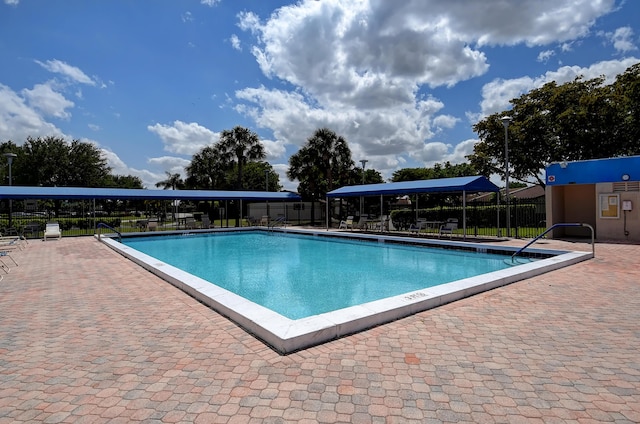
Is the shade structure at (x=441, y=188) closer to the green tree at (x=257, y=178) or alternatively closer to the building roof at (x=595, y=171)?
the building roof at (x=595, y=171)

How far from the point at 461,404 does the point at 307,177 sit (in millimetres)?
26073

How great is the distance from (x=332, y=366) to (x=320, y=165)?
25915 mm

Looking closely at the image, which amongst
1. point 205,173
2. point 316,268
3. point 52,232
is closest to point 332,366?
point 316,268

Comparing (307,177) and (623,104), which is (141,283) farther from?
(623,104)

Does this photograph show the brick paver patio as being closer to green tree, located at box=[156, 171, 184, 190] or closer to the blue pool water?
the blue pool water

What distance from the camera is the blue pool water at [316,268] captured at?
297 inches

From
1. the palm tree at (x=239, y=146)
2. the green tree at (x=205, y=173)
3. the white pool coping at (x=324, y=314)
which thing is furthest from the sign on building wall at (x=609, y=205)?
the green tree at (x=205, y=173)

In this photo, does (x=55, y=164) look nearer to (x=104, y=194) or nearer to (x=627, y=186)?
(x=104, y=194)

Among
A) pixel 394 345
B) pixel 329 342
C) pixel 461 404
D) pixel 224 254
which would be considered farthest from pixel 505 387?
pixel 224 254

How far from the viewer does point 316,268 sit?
10.8 meters

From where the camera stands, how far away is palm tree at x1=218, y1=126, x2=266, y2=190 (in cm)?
3662

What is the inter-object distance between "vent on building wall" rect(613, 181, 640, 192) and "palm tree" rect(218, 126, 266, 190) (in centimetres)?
3004

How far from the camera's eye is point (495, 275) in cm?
685

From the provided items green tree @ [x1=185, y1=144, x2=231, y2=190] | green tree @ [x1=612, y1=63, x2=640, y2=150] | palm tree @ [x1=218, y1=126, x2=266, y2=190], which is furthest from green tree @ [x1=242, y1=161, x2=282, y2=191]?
green tree @ [x1=612, y1=63, x2=640, y2=150]
